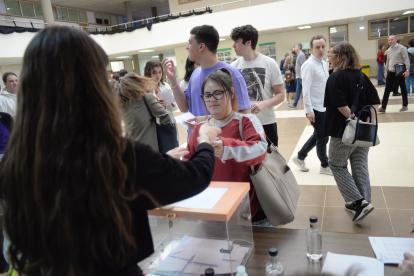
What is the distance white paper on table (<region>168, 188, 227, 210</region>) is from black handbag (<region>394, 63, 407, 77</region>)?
717cm

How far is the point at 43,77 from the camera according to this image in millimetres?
716

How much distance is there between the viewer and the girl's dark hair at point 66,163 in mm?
711

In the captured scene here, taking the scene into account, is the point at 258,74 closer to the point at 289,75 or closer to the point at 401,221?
the point at 401,221

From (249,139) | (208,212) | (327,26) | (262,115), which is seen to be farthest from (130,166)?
(327,26)

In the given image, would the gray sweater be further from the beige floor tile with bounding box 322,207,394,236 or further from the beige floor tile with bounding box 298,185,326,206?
the beige floor tile with bounding box 322,207,394,236

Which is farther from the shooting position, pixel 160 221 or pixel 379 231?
pixel 379 231

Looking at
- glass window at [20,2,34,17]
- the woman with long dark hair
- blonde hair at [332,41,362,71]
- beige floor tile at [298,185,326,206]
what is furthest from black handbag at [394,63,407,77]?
glass window at [20,2,34,17]

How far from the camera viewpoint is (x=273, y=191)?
5.26 feet

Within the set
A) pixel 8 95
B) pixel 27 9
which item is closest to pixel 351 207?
pixel 8 95

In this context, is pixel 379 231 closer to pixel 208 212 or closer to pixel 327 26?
pixel 208 212

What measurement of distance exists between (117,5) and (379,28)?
15.3m

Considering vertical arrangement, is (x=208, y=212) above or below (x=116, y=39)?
below

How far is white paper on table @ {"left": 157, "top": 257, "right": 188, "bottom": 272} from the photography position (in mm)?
1231

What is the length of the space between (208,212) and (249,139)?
664 millimetres
